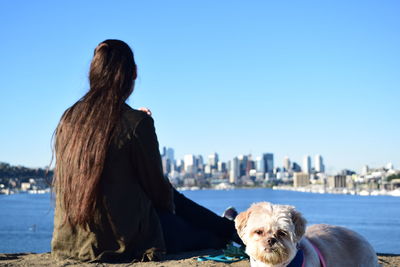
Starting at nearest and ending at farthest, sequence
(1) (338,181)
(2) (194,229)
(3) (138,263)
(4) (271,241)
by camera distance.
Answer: (4) (271,241) < (3) (138,263) < (2) (194,229) < (1) (338,181)

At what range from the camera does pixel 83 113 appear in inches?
149

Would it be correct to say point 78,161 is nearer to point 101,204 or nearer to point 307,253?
point 101,204

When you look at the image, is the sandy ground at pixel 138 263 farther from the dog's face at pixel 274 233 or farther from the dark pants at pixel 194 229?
the dog's face at pixel 274 233

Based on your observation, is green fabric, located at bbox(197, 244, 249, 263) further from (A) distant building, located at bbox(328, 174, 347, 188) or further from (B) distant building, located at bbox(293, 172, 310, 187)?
(B) distant building, located at bbox(293, 172, 310, 187)

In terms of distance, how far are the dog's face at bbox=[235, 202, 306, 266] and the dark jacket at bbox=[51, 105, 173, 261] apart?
1024mm

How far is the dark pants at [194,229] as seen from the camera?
427cm

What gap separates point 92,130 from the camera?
12.3 ft

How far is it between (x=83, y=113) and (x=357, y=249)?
2.00 metres

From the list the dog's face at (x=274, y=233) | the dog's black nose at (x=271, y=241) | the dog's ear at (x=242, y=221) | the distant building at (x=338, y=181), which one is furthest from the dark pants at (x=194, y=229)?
the distant building at (x=338, y=181)

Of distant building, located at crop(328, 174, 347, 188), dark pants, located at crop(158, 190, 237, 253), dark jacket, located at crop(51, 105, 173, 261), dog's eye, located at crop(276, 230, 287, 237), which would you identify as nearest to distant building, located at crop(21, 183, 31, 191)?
distant building, located at crop(328, 174, 347, 188)

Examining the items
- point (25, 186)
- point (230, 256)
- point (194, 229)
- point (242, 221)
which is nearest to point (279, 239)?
point (242, 221)

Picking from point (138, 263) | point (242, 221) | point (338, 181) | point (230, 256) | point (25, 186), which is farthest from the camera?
point (338, 181)

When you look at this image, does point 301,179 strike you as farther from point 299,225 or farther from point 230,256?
point 299,225

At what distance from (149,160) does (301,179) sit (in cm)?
15022
